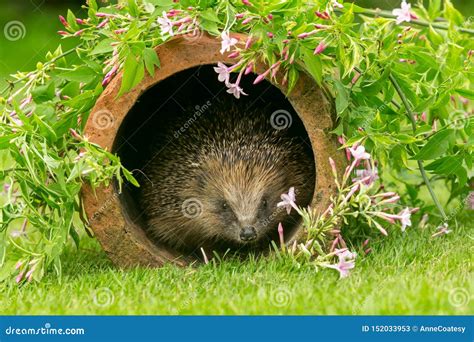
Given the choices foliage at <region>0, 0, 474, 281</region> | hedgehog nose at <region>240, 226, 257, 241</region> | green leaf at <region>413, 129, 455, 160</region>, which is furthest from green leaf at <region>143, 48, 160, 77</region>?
green leaf at <region>413, 129, 455, 160</region>

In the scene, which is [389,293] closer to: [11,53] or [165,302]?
[165,302]

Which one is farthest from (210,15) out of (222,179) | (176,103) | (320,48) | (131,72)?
(176,103)

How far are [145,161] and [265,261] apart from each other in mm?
1446

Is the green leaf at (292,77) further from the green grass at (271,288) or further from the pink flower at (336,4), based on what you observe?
the green grass at (271,288)

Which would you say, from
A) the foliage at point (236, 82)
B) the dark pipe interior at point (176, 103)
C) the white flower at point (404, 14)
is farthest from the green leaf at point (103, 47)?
the white flower at point (404, 14)

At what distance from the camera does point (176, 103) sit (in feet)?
17.4

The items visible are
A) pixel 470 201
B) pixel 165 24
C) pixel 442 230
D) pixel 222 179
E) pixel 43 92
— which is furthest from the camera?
pixel 470 201

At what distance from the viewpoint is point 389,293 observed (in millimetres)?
3502

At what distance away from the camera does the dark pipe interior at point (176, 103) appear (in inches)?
199

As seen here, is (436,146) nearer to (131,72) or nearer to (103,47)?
(131,72)

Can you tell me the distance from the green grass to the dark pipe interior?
2.97 feet

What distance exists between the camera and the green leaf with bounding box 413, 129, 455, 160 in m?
4.29

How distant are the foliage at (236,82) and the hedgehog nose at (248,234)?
709 mm

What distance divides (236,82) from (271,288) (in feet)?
3.30
